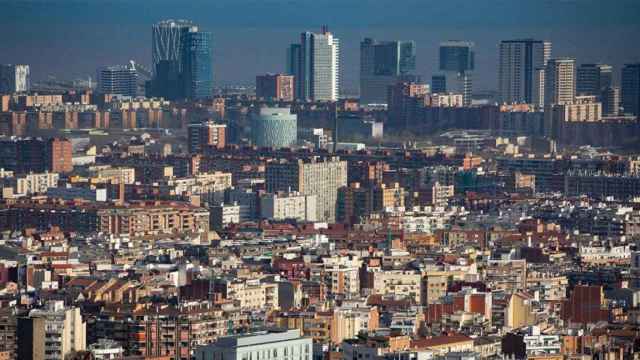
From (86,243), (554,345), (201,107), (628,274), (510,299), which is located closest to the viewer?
(554,345)

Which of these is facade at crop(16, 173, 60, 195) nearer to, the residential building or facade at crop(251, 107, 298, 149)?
facade at crop(251, 107, 298, 149)

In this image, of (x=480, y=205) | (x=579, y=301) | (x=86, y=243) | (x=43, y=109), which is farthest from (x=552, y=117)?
(x=579, y=301)

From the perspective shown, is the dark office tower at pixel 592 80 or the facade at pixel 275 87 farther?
the facade at pixel 275 87

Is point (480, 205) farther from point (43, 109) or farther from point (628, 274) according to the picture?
point (43, 109)

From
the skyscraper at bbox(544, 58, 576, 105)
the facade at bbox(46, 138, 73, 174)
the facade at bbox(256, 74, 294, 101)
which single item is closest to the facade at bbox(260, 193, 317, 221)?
the facade at bbox(46, 138, 73, 174)

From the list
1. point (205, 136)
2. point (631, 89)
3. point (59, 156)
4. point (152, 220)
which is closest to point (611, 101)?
point (631, 89)

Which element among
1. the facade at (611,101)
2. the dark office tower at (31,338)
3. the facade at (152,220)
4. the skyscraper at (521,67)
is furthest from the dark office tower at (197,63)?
the dark office tower at (31,338)

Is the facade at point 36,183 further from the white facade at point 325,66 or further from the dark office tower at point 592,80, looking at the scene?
the white facade at point 325,66
